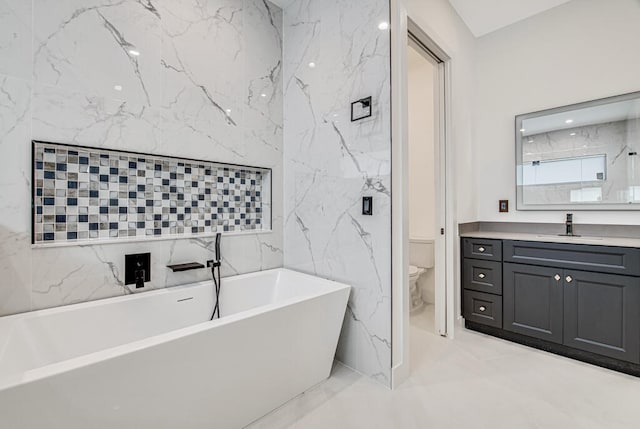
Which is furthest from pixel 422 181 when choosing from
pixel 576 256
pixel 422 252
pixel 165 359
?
pixel 165 359

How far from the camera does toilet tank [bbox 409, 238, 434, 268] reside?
324cm

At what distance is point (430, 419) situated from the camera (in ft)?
5.16

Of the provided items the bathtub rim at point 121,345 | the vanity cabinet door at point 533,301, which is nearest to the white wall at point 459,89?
the vanity cabinet door at point 533,301

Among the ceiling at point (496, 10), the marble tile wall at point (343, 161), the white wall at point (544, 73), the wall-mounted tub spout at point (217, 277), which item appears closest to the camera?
the marble tile wall at point (343, 161)

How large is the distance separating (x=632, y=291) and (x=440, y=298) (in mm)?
1248

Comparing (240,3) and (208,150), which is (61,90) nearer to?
(208,150)

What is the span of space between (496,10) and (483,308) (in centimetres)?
280

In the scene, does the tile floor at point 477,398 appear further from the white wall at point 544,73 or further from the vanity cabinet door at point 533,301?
the white wall at point 544,73

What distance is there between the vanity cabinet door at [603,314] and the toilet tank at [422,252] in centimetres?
121

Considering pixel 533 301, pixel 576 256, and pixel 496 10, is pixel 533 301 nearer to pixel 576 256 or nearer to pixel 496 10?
pixel 576 256

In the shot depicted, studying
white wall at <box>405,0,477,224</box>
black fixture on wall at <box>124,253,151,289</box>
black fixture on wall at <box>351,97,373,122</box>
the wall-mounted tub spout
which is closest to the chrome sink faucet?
white wall at <box>405,0,477,224</box>

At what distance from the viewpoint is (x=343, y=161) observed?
2.16m

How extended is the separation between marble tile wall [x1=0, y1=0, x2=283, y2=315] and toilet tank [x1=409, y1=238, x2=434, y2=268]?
63.5 inches

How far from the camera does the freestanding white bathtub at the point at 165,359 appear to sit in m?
0.96
